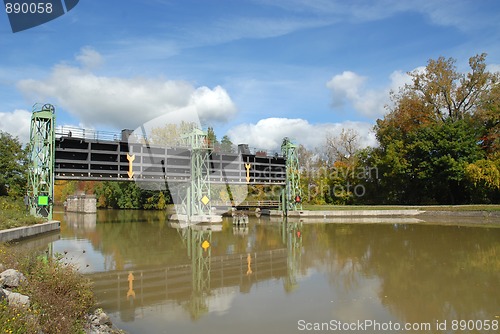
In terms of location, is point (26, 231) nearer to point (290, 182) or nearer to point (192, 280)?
point (192, 280)

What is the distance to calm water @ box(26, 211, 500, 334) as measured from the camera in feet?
28.5

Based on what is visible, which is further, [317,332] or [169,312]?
[169,312]

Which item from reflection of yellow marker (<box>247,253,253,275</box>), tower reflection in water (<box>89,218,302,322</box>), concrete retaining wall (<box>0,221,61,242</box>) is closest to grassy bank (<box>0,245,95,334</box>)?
tower reflection in water (<box>89,218,302,322</box>)

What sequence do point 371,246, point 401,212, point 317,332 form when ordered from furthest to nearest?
point 401,212
point 371,246
point 317,332

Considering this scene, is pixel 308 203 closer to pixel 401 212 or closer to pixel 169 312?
pixel 401 212

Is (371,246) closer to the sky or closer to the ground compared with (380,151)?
closer to the ground

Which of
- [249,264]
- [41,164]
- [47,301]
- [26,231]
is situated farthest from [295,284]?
[41,164]

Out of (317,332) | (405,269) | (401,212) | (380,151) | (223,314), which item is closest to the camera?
(317,332)

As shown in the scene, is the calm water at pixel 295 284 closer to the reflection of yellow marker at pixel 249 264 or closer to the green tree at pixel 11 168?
the reflection of yellow marker at pixel 249 264

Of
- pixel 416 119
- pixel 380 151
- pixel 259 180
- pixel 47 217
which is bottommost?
pixel 47 217

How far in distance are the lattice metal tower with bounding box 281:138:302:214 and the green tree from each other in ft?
86.6

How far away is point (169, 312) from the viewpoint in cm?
940

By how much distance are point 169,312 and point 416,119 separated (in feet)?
148

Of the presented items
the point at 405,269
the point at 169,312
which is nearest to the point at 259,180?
the point at 405,269
